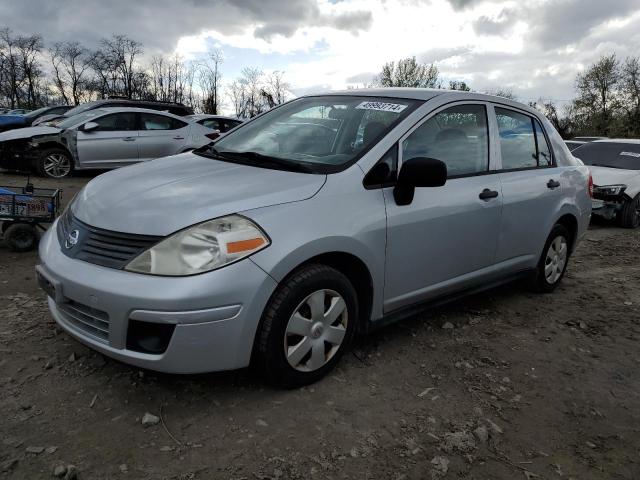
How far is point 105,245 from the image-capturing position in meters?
2.50

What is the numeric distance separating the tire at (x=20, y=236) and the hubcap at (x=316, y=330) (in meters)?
3.83

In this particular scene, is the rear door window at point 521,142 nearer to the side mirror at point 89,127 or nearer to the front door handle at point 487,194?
the front door handle at point 487,194

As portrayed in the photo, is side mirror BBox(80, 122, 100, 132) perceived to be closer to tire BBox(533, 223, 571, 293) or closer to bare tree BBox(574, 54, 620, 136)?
tire BBox(533, 223, 571, 293)

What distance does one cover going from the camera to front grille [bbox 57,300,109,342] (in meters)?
2.43

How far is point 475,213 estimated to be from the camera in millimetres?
3498

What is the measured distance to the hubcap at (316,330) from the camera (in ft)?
8.71

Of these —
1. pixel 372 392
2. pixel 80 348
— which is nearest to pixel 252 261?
pixel 372 392

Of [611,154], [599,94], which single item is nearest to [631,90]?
[599,94]

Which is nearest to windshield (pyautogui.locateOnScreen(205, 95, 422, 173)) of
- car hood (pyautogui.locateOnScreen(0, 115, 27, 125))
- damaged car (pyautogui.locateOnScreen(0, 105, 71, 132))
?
damaged car (pyautogui.locateOnScreen(0, 105, 71, 132))

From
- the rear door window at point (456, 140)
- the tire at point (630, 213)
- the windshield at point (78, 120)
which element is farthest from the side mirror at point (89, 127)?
the tire at point (630, 213)

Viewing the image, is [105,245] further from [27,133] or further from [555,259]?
[27,133]

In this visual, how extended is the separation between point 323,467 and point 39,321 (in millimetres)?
2372

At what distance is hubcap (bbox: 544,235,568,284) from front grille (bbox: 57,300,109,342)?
145 inches

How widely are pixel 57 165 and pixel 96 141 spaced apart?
888 millimetres
